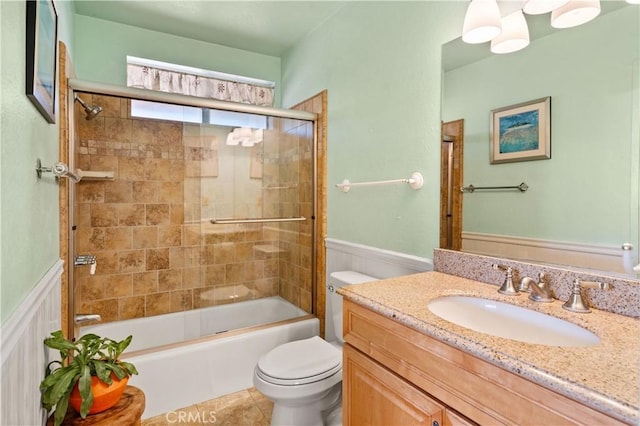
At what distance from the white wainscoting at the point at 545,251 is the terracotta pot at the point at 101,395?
1492 millimetres

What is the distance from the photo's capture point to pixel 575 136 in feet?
3.68

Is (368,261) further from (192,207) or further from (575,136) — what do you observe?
(192,207)

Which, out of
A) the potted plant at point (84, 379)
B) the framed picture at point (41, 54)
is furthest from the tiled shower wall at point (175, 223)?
the potted plant at point (84, 379)

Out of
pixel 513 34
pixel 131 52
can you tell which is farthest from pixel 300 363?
pixel 131 52

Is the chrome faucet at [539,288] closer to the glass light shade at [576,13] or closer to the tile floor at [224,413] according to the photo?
the glass light shade at [576,13]

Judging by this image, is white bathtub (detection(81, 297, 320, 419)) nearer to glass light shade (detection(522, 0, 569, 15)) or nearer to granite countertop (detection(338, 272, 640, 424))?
granite countertop (detection(338, 272, 640, 424))

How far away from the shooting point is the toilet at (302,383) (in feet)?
4.91

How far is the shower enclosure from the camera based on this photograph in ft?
Answer: 7.85

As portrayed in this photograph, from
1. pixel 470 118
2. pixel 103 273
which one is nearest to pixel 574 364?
pixel 470 118

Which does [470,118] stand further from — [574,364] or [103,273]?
[103,273]

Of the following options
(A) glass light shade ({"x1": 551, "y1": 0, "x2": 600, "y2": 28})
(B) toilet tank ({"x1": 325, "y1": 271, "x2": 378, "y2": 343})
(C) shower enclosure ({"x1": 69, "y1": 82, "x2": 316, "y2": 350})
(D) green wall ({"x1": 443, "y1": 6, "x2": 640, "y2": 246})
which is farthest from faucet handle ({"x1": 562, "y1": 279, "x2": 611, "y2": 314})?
(C) shower enclosure ({"x1": 69, "y1": 82, "x2": 316, "y2": 350})

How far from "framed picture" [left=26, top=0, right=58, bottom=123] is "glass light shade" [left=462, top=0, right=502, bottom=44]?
143 cm

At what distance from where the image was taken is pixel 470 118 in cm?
147

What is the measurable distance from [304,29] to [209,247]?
6.02ft
